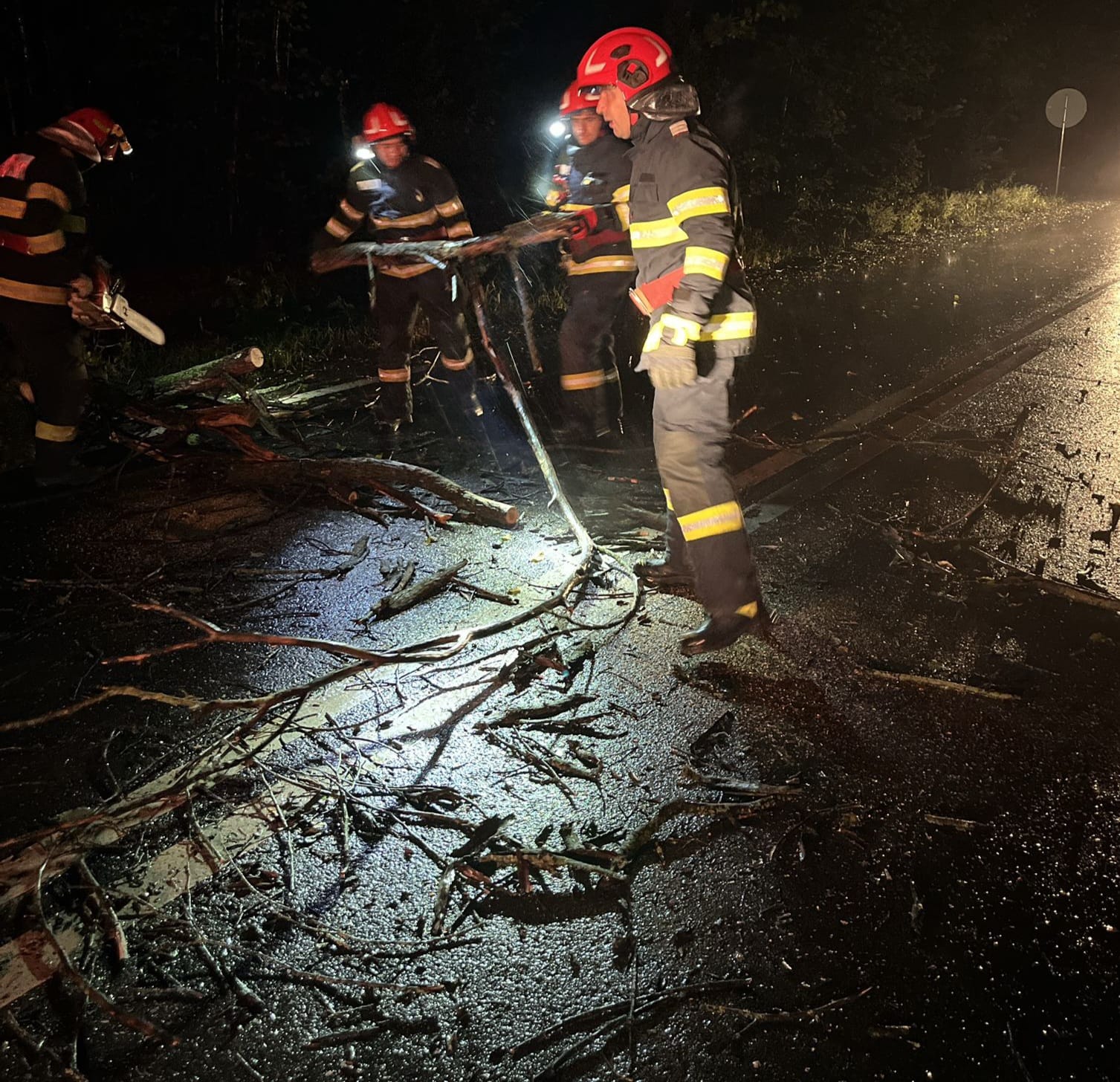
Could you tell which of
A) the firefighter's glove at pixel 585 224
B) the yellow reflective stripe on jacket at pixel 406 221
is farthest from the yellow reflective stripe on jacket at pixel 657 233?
the yellow reflective stripe on jacket at pixel 406 221

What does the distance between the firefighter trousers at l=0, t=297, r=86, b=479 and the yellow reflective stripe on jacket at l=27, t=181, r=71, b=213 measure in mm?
620

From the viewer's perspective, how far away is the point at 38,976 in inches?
86.2

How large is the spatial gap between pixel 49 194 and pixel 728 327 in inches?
172

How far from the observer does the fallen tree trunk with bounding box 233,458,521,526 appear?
196 inches

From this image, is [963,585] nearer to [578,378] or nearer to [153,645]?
[578,378]

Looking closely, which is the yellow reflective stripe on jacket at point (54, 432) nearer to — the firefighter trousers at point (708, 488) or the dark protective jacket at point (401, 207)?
the dark protective jacket at point (401, 207)

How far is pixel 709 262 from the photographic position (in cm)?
322

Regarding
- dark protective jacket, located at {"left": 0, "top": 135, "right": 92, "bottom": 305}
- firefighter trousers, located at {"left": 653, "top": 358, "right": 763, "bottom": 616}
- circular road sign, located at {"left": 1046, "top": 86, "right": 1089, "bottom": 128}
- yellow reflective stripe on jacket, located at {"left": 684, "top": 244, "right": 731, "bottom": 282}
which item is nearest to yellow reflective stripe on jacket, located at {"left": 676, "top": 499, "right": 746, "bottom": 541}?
firefighter trousers, located at {"left": 653, "top": 358, "right": 763, "bottom": 616}

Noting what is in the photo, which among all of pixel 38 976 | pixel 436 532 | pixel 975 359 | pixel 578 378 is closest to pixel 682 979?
pixel 38 976

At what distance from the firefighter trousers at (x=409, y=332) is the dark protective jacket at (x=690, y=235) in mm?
3035

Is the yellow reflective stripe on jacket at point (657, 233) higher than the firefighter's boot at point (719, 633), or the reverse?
the yellow reflective stripe on jacket at point (657, 233)

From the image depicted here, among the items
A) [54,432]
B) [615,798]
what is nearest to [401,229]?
[54,432]

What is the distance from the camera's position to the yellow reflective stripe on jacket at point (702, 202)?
322 centimetres

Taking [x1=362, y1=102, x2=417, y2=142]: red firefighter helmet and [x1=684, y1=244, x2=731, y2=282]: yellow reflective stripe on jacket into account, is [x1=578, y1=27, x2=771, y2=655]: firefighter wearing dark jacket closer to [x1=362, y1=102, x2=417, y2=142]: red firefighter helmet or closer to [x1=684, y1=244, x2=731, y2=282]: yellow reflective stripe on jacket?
[x1=684, y1=244, x2=731, y2=282]: yellow reflective stripe on jacket
